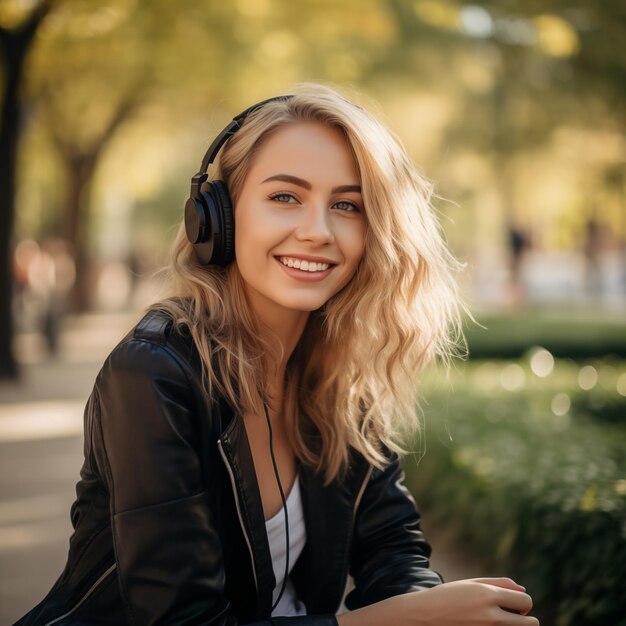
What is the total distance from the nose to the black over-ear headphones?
0.21 metres

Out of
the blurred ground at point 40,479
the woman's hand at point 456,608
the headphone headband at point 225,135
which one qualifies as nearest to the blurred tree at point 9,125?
the blurred ground at point 40,479

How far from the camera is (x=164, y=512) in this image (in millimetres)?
2061

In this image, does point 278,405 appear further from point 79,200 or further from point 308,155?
point 79,200

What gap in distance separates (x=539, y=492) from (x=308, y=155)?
221 cm

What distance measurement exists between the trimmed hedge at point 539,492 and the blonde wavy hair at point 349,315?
0.34 meters

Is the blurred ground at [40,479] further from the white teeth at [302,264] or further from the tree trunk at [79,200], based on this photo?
the tree trunk at [79,200]

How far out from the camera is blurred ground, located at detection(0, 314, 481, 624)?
4695 mm

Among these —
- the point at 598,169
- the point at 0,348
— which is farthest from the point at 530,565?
the point at 598,169

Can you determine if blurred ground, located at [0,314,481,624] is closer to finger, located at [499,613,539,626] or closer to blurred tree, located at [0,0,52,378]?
blurred tree, located at [0,0,52,378]

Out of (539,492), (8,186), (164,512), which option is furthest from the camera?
(8,186)

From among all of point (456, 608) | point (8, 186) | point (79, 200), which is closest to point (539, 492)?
point (456, 608)

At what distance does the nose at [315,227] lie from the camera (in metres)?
2.49

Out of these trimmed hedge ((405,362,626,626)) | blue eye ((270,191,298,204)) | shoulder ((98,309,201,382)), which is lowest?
trimmed hedge ((405,362,626,626))

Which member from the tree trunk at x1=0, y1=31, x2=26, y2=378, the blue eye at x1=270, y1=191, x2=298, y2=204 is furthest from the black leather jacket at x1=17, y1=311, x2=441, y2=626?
the tree trunk at x1=0, y1=31, x2=26, y2=378
